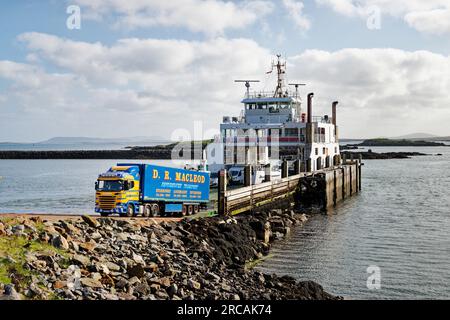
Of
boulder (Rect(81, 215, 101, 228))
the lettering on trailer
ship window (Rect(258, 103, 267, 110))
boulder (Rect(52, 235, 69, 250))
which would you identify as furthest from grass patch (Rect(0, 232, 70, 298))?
ship window (Rect(258, 103, 267, 110))

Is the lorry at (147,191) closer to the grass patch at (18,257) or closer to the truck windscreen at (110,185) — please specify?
the truck windscreen at (110,185)

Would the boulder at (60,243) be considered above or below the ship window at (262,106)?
below

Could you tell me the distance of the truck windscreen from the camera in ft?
80.3

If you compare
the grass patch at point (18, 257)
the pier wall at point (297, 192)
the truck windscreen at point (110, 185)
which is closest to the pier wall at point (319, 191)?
the pier wall at point (297, 192)

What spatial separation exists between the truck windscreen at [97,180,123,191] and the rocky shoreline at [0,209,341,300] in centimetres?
302

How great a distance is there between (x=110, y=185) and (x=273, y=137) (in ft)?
92.0

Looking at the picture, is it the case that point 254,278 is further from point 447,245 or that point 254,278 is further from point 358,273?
point 447,245

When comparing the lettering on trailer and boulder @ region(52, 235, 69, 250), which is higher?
the lettering on trailer

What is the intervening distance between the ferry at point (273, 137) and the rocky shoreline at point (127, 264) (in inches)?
832

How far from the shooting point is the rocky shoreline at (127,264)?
13.0m

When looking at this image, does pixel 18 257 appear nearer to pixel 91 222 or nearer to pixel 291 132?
pixel 91 222

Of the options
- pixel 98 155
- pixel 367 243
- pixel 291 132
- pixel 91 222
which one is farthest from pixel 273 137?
pixel 98 155

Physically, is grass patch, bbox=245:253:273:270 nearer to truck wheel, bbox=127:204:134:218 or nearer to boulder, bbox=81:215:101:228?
truck wheel, bbox=127:204:134:218

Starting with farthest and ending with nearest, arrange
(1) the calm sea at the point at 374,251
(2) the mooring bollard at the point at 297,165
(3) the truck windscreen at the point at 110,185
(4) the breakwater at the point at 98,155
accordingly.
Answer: (4) the breakwater at the point at 98,155 → (2) the mooring bollard at the point at 297,165 → (3) the truck windscreen at the point at 110,185 → (1) the calm sea at the point at 374,251
